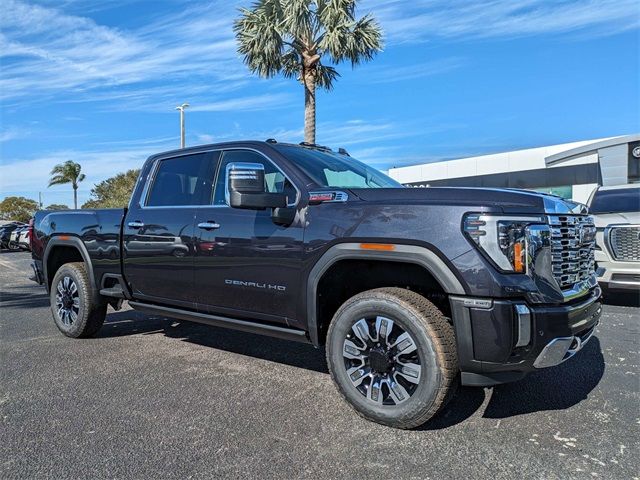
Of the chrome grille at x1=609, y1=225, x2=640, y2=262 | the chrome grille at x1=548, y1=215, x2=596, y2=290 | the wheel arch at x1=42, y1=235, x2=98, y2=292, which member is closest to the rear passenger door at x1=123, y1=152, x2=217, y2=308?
the wheel arch at x1=42, y1=235, x2=98, y2=292

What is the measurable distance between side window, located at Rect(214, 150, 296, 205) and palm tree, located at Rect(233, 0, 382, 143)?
1348 centimetres

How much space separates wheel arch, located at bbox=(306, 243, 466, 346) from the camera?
304cm

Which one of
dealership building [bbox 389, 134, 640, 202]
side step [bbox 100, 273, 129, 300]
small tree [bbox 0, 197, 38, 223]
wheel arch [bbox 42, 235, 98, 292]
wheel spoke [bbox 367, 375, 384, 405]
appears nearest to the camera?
wheel spoke [bbox 367, 375, 384, 405]

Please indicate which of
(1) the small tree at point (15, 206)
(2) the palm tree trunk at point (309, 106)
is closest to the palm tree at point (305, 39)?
(2) the palm tree trunk at point (309, 106)

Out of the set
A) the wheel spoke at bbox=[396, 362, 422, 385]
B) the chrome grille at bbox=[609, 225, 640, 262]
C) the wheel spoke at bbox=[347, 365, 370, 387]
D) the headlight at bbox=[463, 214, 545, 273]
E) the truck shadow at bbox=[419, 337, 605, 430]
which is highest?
the headlight at bbox=[463, 214, 545, 273]

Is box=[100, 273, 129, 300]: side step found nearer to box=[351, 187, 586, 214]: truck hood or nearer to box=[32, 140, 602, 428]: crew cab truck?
box=[32, 140, 602, 428]: crew cab truck

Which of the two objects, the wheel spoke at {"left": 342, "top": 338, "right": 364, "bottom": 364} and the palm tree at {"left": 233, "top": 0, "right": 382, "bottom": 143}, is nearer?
the wheel spoke at {"left": 342, "top": 338, "right": 364, "bottom": 364}

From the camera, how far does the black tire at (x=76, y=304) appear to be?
5480mm

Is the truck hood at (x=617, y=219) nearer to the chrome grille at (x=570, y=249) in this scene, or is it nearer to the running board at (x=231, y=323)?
the chrome grille at (x=570, y=249)

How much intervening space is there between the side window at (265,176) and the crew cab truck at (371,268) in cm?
1

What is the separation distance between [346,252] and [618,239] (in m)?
5.53

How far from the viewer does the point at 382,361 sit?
3299 mm

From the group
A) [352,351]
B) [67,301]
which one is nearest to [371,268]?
[352,351]

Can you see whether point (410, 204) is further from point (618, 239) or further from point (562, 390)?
point (618, 239)
